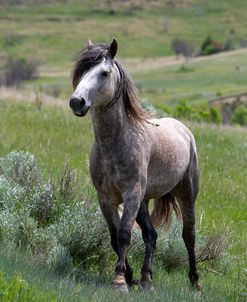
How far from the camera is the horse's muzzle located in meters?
6.56

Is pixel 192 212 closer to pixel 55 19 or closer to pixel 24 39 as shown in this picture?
pixel 24 39

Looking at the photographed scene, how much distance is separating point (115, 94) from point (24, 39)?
103 metres

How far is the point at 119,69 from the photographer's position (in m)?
7.34

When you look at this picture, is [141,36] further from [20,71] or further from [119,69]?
[119,69]

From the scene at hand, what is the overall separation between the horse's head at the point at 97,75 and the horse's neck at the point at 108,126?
0.38 feet

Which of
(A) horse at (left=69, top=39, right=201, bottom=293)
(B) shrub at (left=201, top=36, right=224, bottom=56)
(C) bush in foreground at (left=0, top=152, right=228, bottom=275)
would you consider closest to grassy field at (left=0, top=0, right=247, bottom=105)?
(B) shrub at (left=201, top=36, right=224, bottom=56)

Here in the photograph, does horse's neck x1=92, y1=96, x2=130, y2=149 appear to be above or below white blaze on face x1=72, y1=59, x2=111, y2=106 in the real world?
below

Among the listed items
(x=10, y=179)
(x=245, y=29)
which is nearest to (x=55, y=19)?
(x=245, y=29)

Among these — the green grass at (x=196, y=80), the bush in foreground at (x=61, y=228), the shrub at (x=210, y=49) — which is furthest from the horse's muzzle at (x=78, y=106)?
the shrub at (x=210, y=49)

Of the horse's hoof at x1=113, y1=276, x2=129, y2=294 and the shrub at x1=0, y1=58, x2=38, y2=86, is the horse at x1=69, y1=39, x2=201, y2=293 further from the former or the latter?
the shrub at x1=0, y1=58, x2=38, y2=86

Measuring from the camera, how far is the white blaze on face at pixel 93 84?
670 cm

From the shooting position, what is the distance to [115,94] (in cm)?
732

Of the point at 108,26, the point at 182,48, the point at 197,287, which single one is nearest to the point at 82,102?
the point at 197,287

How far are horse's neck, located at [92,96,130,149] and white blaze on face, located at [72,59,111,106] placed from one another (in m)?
0.34
